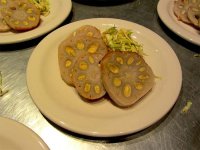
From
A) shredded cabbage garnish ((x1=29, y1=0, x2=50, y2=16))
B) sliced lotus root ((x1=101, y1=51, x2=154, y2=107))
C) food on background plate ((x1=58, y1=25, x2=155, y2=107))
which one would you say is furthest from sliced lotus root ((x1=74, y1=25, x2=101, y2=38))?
shredded cabbage garnish ((x1=29, y1=0, x2=50, y2=16))

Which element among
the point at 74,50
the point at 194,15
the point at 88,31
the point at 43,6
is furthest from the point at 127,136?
the point at 43,6

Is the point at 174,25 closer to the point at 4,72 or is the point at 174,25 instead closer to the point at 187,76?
the point at 187,76

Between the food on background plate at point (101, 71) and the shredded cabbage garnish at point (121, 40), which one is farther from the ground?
the food on background plate at point (101, 71)

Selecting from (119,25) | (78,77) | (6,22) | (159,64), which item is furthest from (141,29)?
(6,22)

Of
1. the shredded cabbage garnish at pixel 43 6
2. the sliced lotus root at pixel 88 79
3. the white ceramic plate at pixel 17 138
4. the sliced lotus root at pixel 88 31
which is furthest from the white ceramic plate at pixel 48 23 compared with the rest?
the white ceramic plate at pixel 17 138

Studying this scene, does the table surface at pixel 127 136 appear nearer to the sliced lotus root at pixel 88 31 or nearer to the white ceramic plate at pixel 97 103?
the white ceramic plate at pixel 97 103

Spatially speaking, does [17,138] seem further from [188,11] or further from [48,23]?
[188,11]
